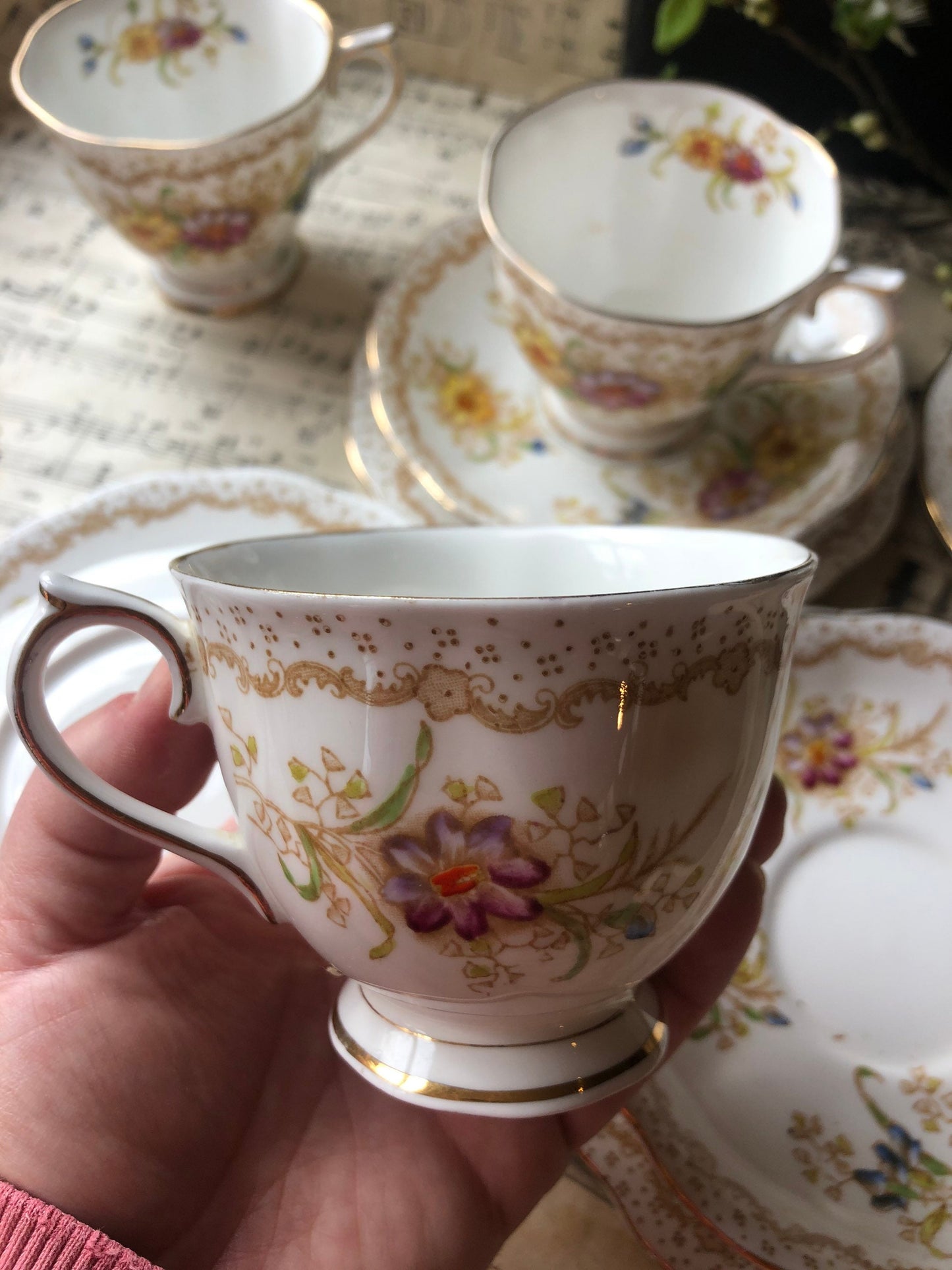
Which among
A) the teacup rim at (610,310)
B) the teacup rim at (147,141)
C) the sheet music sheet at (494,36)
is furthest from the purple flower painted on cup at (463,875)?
the sheet music sheet at (494,36)

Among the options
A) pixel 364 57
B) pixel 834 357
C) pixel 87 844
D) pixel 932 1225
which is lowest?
pixel 932 1225

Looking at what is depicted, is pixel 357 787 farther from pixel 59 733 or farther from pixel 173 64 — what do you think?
pixel 173 64

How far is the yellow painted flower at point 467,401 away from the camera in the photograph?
0.82 meters

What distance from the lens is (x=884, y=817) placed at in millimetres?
641

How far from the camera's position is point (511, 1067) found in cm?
45

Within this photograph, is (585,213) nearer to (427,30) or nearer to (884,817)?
(427,30)

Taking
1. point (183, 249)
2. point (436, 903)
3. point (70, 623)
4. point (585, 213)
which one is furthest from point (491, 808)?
point (585, 213)

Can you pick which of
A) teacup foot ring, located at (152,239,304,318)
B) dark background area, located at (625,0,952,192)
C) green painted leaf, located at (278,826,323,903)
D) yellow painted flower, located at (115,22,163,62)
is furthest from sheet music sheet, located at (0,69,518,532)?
green painted leaf, located at (278,826,323,903)

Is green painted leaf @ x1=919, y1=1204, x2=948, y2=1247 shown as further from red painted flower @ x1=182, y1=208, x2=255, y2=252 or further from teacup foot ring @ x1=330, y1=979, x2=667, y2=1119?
red painted flower @ x1=182, y1=208, x2=255, y2=252

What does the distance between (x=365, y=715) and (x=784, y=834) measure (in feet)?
1.21

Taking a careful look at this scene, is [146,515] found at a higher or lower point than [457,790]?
lower

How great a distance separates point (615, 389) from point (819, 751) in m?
0.29

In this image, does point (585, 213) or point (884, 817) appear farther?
point (585, 213)

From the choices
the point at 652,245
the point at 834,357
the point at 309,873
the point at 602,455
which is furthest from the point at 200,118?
the point at 309,873
